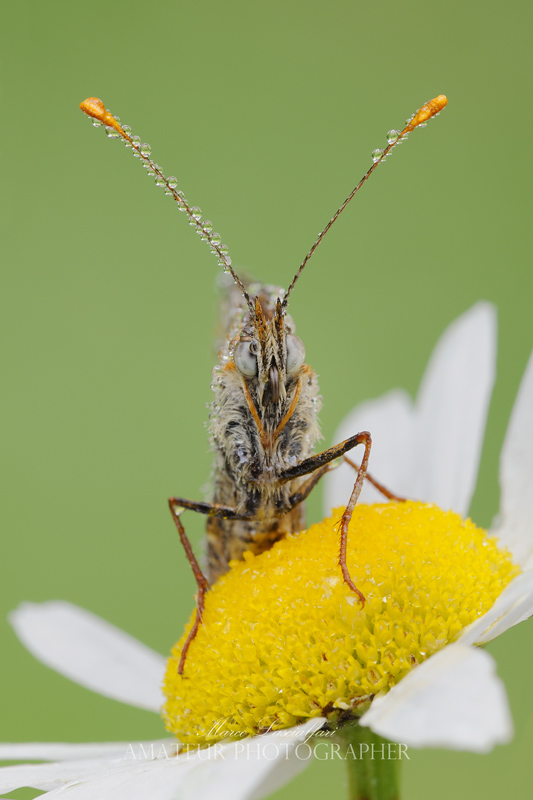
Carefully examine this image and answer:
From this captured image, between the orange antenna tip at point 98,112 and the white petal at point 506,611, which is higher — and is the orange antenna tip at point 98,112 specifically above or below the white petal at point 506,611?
above

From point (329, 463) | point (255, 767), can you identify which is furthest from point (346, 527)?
point (255, 767)

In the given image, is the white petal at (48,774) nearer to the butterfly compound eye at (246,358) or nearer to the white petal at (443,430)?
the butterfly compound eye at (246,358)

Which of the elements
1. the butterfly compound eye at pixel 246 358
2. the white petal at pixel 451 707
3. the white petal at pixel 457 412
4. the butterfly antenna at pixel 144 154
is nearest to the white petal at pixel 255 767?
the white petal at pixel 451 707

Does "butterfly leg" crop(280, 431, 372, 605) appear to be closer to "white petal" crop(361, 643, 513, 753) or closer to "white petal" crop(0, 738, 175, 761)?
"white petal" crop(361, 643, 513, 753)

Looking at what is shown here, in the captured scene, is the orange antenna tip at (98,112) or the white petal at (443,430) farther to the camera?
the white petal at (443,430)

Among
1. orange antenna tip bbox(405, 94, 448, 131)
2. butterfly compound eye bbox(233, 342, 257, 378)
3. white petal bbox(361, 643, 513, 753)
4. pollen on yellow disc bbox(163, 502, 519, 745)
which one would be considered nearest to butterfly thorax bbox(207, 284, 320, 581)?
butterfly compound eye bbox(233, 342, 257, 378)

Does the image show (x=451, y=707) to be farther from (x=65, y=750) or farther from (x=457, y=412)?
(x=457, y=412)

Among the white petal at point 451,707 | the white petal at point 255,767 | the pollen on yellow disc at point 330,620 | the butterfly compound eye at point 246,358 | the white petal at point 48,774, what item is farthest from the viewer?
the butterfly compound eye at point 246,358

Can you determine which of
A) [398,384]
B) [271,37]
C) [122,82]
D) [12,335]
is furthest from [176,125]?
[398,384]
